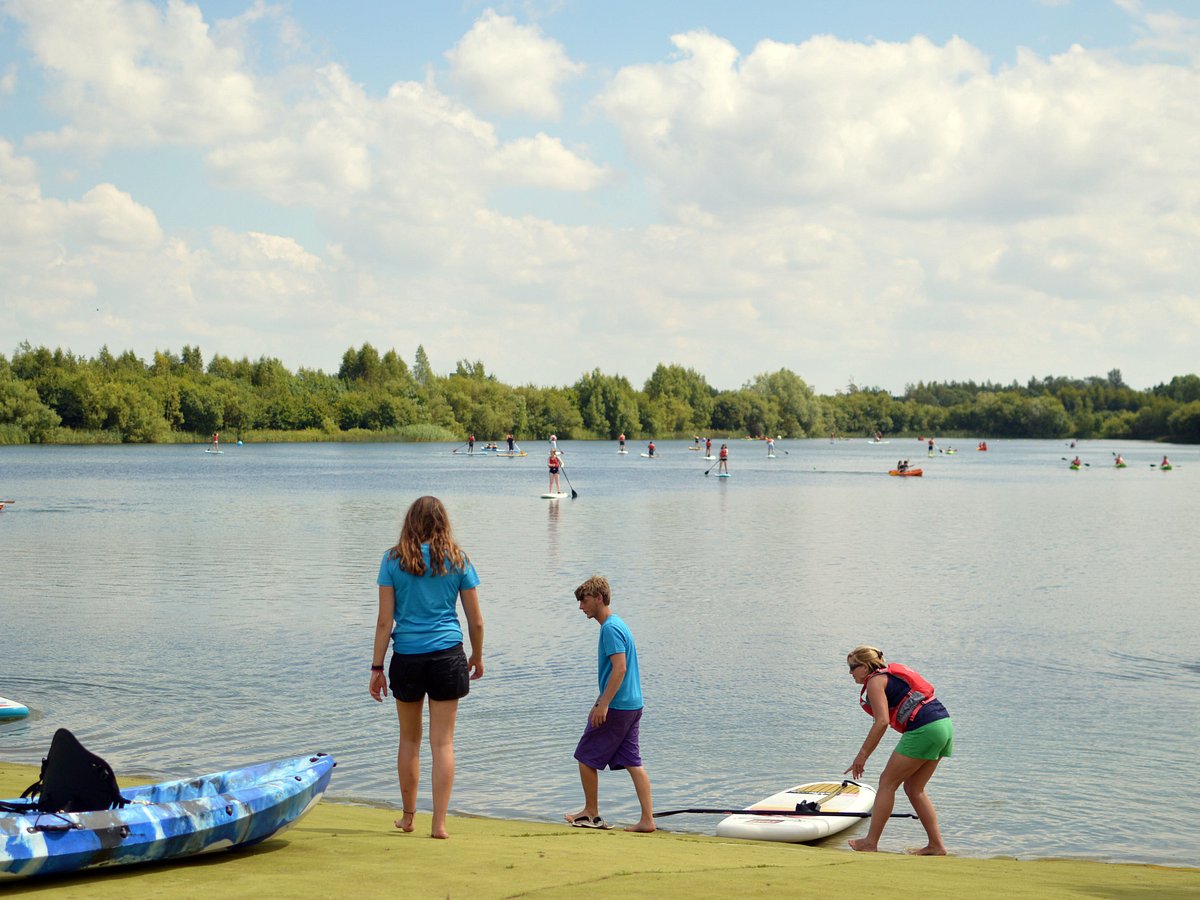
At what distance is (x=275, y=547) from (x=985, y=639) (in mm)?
21416

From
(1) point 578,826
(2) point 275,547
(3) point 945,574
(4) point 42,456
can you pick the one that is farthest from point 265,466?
(1) point 578,826

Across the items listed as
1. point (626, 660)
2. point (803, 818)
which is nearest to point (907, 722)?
point (803, 818)

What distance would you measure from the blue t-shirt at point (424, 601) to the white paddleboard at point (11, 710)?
8.23 meters

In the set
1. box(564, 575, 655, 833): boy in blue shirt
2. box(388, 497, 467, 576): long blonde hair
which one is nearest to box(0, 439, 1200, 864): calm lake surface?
box(564, 575, 655, 833): boy in blue shirt

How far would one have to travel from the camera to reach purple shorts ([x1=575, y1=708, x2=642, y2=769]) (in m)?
9.66

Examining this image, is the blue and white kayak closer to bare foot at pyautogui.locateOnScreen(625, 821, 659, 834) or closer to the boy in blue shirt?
the boy in blue shirt

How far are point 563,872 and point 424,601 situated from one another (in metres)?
1.92

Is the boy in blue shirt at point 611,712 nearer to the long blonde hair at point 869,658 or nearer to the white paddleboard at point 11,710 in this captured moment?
the long blonde hair at point 869,658

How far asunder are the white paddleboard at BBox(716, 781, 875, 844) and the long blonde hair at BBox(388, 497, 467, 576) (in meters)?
3.94

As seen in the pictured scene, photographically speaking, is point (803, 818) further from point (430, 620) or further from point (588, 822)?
point (430, 620)

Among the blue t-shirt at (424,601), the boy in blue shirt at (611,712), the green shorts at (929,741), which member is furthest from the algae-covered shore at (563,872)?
the blue t-shirt at (424,601)

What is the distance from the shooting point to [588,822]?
1020 cm

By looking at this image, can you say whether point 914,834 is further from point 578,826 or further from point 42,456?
point 42,456

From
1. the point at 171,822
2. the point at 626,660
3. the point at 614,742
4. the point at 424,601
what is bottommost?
the point at 614,742
